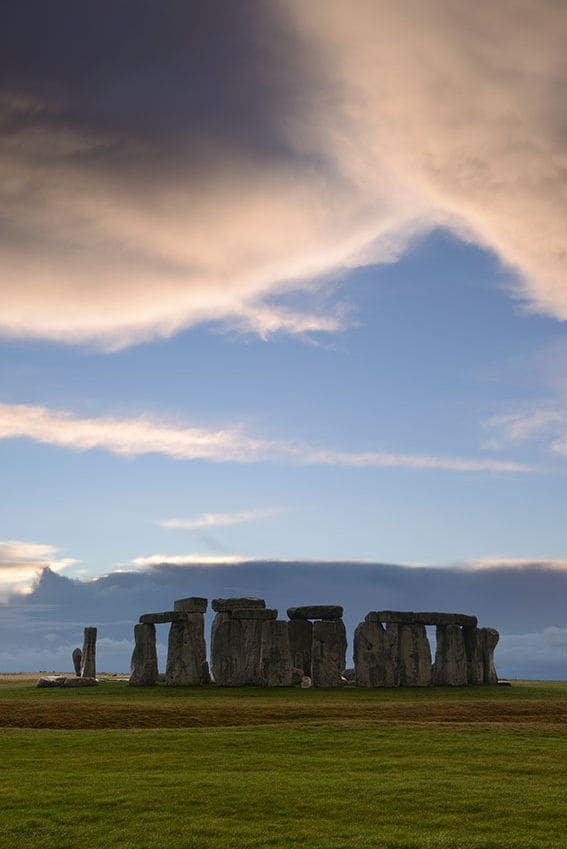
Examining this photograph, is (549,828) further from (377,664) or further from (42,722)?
(377,664)

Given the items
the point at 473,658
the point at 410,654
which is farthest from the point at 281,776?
the point at 473,658

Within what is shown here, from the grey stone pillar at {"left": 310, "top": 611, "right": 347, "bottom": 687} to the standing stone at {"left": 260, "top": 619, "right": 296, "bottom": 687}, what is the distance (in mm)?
Result: 1182

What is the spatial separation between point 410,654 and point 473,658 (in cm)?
447

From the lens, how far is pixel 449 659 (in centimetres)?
4597

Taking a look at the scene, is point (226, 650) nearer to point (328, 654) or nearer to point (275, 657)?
point (275, 657)

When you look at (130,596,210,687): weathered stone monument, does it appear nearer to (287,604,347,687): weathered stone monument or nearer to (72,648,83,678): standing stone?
(287,604,347,687): weathered stone monument

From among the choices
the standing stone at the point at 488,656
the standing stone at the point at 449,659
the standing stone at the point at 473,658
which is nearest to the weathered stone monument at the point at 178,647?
the standing stone at the point at 449,659

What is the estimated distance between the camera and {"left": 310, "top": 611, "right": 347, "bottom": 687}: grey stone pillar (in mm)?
42781

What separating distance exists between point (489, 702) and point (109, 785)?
1894 cm

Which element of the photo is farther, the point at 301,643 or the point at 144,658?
the point at 301,643

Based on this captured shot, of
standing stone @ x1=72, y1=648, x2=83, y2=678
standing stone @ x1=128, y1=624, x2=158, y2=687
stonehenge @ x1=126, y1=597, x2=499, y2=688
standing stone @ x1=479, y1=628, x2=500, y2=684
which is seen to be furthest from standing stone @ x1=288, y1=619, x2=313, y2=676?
standing stone @ x1=72, y1=648, x2=83, y2=678

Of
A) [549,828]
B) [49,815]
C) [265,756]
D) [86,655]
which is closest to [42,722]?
[265,756]

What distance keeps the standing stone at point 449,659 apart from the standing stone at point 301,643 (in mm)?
6108

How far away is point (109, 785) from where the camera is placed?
18734 mm
